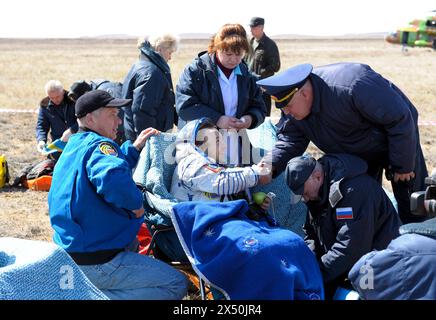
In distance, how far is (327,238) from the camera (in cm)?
375

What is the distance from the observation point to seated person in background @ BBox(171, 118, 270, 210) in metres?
4.28

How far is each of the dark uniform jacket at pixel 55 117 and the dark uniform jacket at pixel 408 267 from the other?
5617 millimetres

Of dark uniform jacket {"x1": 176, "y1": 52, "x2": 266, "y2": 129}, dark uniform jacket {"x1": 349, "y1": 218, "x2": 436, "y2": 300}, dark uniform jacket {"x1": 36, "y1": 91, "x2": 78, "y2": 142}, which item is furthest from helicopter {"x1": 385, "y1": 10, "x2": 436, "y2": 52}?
dark uniform jacket {"x1": 349, "y1": 218, "x2": 436, "y2": 300}

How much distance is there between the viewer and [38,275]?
2.60 metres

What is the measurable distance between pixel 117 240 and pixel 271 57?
6.14m

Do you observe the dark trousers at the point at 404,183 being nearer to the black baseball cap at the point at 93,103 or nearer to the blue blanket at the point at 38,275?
the black baseball cap at the point at 93,103

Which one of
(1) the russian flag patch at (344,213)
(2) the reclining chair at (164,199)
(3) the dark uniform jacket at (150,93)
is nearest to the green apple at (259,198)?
(2) the reclining chair at (164,199)

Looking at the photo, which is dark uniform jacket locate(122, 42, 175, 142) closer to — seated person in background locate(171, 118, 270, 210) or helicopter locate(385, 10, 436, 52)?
seated person in background locate(171, 118, 270, 210)

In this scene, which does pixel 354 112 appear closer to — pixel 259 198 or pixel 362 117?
pixel 362 117

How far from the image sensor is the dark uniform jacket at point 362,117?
386cm

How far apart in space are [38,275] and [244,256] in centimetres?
105

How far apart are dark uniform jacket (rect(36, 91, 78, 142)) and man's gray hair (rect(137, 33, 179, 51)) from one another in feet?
5.70
